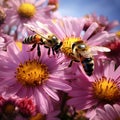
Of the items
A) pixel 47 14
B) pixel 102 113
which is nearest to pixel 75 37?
pixel 102 113

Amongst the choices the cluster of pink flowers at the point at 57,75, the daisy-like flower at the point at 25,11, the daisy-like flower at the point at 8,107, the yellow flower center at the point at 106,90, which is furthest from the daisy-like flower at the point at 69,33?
the daisy-like flower at the point at 25,11

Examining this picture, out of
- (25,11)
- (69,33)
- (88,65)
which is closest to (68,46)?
(69,33)

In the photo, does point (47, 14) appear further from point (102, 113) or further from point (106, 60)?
point (102, 113)

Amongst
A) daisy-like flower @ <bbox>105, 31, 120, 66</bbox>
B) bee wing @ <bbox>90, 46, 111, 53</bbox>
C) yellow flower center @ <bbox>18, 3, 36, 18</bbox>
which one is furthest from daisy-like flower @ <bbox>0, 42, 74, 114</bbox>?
yellow flower center @ <bbox>18, 3, 36, 18</bbox>

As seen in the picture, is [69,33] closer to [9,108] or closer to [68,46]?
[68,46]

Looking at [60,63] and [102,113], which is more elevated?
[60,63]

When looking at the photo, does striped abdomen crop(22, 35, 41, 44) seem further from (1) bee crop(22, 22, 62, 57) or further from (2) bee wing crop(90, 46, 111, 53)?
(2) bee wing crop(90, 46, 111, 53)

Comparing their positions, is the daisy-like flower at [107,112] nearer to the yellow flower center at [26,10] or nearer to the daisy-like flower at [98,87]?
the daisy-like flower at [98,87]
